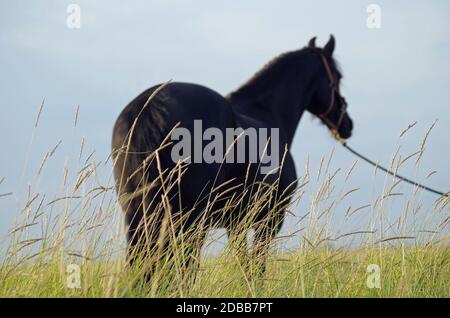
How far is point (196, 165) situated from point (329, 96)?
3.16 meters

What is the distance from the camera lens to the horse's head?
6355 mm

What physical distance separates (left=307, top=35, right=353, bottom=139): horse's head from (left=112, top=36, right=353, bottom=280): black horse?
0.28 metres

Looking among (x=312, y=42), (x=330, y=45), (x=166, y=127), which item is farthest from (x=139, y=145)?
(x=330, y=45)

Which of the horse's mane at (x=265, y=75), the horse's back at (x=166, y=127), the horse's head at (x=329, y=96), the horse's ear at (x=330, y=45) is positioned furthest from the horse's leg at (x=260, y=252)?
the horse's ear at (x=330, y=45)

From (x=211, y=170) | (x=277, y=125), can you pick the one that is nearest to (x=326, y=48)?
(x=277, y=125)

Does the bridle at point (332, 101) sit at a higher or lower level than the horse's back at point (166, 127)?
higher

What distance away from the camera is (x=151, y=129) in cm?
379

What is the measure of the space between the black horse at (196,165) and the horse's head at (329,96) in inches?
11.0

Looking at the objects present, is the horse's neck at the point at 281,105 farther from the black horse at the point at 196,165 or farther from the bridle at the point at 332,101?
the bridle at the point at 332,101

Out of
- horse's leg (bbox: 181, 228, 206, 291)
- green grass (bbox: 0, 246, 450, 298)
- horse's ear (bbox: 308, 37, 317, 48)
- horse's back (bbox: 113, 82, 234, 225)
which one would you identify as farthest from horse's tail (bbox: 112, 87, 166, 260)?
horse's ear (bbox: 308, 37, 317, 48)

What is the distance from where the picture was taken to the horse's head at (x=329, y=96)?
6.36m

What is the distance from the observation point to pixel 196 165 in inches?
153

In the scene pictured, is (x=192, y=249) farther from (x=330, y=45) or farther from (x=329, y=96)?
(x=330, y=45)

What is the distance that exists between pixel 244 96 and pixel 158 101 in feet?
5.93
